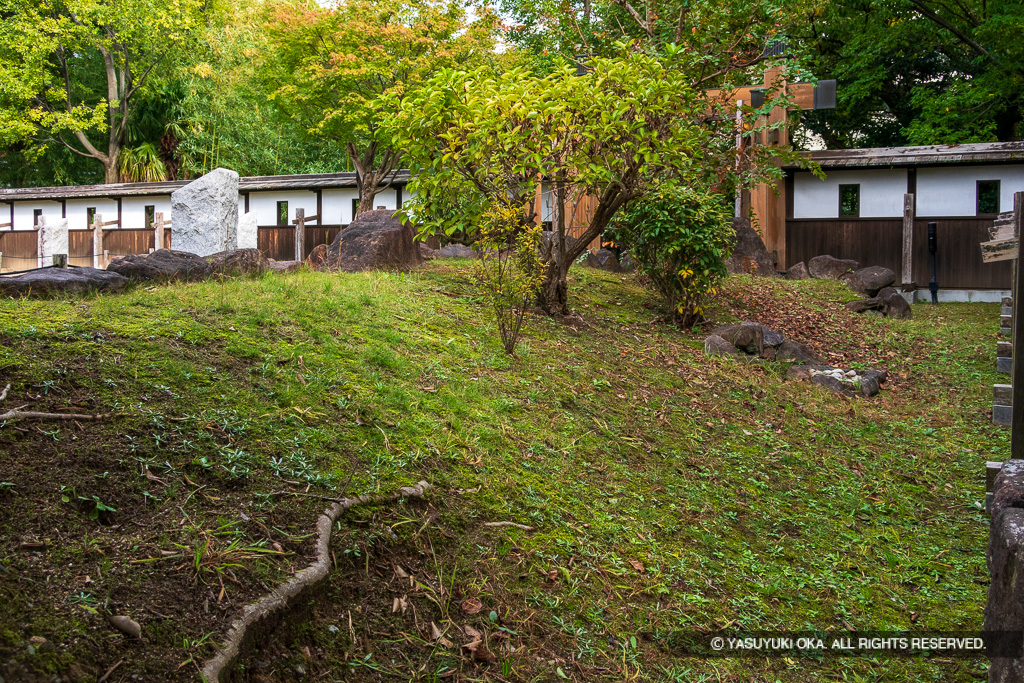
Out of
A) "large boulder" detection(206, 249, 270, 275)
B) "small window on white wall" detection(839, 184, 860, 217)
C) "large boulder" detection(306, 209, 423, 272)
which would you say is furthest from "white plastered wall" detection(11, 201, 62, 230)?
"small window on white wall" detection(839, 184, 860, 217)

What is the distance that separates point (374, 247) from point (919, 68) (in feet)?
69.3

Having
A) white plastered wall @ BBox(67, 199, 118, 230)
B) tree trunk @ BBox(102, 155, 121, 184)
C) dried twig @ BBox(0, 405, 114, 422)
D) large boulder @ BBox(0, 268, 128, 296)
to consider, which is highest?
tree trunk @ BBox(102, 155, 121, 184)

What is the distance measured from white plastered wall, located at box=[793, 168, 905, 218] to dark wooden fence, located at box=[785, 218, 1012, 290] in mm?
355

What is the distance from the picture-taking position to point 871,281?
1617 centimetres

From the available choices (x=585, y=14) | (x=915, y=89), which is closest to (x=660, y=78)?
(x=585, y=14)

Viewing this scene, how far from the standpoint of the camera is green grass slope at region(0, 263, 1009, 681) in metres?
3.14

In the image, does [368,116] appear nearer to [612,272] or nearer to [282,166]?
[612,272]

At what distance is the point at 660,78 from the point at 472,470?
6517mm

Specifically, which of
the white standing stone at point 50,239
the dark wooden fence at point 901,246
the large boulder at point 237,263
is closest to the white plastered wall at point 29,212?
the white standing stone at point 50,239

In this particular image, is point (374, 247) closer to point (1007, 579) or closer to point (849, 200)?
point (1007, 579)

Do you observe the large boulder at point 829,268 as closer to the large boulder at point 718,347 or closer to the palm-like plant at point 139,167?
the large boulder at point 718,347

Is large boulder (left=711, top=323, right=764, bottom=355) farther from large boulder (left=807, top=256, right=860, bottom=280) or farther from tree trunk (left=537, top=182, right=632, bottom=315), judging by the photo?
large boulder (left=807, top=256, right=860, bottom=280)

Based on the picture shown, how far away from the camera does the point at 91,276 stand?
22.4 ft

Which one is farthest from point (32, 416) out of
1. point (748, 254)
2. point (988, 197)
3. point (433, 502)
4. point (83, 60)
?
point (83, 60)
